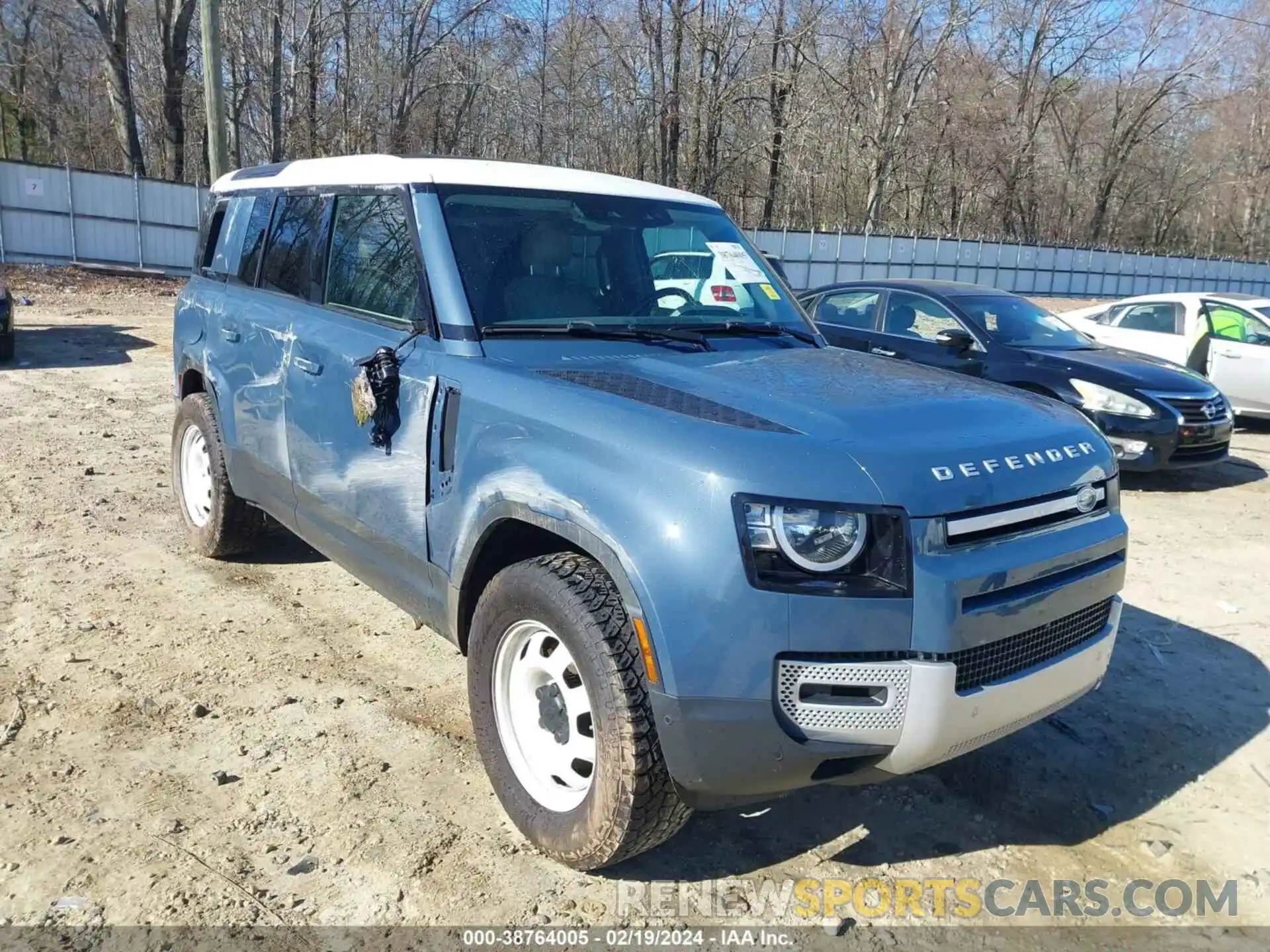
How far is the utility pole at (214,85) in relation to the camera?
13914 millimetres

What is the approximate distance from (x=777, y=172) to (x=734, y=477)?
37.9m

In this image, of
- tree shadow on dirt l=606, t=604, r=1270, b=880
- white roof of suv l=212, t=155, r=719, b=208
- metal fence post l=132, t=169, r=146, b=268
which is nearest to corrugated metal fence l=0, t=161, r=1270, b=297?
metal fence post l=132, t=169, r=146, b=268

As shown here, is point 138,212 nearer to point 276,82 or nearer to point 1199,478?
point 276,82

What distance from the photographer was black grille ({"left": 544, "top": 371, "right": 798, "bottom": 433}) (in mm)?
2672

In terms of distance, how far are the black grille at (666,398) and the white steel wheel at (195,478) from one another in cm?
312

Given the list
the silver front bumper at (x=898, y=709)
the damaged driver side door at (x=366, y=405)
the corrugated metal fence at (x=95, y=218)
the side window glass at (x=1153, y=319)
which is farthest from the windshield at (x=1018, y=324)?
the corrugated metal fence at (x=95, y=218)

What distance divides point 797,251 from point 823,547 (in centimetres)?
3119

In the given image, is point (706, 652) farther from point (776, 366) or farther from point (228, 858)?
point (228, 858)

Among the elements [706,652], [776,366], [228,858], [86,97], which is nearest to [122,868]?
[228,858]

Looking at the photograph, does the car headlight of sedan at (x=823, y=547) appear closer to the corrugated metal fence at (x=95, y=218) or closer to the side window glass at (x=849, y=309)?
the side window glass at (x=849, y=309)

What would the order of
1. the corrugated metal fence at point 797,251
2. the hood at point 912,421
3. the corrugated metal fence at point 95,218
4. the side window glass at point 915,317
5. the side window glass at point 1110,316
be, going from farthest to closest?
the corrugated metal fence at point 797,251 < the corrugated metal fence at point 95,218 < the side window glass at point 1110,316 < the side window glass at point 915,317 < the hood at point 912,421

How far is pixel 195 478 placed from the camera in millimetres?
5578

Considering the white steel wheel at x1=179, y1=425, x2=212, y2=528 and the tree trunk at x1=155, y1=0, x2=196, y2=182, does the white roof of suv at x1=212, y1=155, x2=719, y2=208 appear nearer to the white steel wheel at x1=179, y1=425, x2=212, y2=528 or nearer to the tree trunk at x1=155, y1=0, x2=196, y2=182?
the white steel wheel at x1=179, y1=425, x2=212, y2=528

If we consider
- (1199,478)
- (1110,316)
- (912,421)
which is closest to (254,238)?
(912,421)
